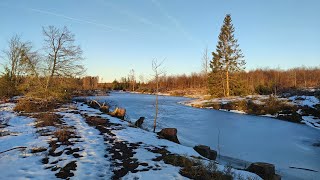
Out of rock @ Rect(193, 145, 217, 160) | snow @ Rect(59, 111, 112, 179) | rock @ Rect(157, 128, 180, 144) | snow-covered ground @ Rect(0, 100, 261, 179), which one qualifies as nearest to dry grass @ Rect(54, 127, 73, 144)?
snow-covered ground @ Rect(0, 100, 261, 179)

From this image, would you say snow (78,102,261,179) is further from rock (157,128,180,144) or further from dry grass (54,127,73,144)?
dry grass (54,127,73,144)

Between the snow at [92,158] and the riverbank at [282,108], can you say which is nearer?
the snow at [92,158]

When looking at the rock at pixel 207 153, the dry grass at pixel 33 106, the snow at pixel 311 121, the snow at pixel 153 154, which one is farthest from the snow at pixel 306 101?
the dry grass at pixel 33 106

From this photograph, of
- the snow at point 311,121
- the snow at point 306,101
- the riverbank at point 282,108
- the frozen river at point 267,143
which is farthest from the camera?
the snow at point 306,101

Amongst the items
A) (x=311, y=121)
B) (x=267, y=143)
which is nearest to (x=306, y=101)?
(x=311, y=121)

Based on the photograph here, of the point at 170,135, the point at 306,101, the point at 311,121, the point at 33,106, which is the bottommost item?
the point at 311,121

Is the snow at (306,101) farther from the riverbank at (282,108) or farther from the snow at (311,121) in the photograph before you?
the snow at (311,121)

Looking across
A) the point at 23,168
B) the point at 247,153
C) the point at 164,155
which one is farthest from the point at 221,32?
the point at 23,168

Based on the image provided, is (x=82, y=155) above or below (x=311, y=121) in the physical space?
above

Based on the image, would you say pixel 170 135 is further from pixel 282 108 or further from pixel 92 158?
pixel 282 108

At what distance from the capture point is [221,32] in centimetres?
3966

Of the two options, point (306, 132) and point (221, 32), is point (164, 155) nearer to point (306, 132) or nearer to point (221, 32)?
Result: point (306, 132)

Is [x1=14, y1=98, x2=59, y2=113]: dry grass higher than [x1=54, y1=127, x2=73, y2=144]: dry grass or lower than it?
higher

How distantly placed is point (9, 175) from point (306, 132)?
49.5 feet
